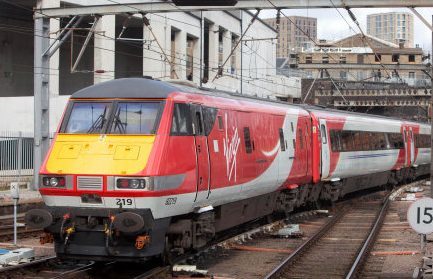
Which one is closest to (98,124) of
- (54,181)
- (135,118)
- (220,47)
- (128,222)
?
(135,118)

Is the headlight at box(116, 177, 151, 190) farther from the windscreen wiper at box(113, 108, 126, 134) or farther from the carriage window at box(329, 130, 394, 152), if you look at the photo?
the carriage window at box(329, 130, 394, 152)

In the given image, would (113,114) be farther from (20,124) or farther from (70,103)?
(20,124)

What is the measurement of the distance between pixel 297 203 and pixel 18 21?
93.0 feet

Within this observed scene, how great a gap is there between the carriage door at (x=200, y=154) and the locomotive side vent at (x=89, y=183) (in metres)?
1.75

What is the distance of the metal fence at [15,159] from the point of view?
26859 mm

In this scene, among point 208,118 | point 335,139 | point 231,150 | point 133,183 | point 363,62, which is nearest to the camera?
point 133,183

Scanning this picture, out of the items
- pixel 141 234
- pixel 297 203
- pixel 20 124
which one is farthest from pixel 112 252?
pixel 20 124

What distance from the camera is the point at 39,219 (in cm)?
929

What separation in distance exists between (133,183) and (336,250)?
5.65 m

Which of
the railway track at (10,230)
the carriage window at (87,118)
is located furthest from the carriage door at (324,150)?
the carriage window at (87,118)

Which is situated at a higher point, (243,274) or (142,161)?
(142,161)

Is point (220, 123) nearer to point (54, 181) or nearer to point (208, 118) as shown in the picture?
point (208, 118)

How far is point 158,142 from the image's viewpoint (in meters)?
9.42

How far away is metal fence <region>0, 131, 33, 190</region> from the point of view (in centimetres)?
2686
